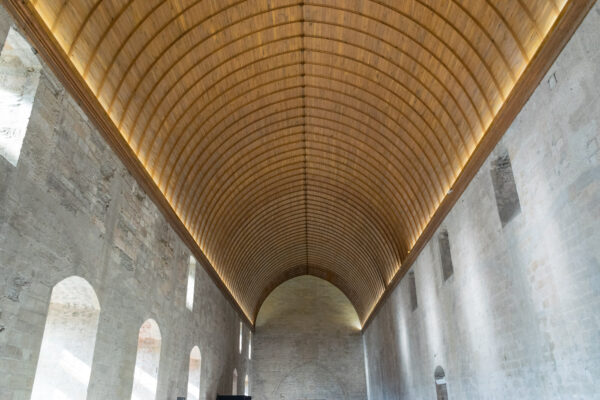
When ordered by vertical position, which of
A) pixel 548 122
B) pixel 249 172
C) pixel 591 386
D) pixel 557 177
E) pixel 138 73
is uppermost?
pixel 249 172

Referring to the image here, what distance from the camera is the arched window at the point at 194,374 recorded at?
52.8ft

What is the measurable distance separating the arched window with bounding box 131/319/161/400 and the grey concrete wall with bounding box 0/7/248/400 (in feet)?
0.82

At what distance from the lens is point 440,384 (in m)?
14.9

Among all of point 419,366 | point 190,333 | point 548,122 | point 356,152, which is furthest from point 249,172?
point 548,122

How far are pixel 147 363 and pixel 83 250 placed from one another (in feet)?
16.5

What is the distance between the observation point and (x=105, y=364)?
922 centimetres

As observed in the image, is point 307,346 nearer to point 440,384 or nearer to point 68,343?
point 440,384

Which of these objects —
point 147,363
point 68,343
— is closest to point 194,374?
point 147,363

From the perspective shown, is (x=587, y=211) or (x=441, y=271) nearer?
(x=587, y=211)

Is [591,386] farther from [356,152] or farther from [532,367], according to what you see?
[356,152]

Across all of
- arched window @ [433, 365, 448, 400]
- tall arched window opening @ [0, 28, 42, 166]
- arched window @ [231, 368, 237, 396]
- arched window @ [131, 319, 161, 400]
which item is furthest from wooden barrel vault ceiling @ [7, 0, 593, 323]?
arched window @ [231, 368, 237, 396]

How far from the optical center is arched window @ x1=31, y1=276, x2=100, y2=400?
8383 millimetres

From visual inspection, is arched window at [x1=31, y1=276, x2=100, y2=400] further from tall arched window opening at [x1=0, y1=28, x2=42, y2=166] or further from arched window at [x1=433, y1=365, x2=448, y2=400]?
arched window at [x1=433, y1=365, x2=448, y2=400]

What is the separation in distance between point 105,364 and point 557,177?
8808 mm
